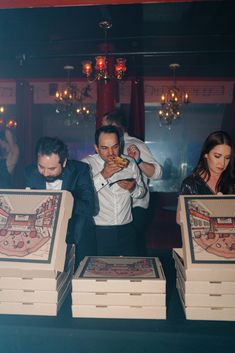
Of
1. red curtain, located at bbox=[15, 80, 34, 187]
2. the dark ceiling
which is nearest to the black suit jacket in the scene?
the dark ceiling

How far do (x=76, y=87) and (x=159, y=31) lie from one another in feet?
7.17

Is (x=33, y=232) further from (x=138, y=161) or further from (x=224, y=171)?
(x=138, y=161)

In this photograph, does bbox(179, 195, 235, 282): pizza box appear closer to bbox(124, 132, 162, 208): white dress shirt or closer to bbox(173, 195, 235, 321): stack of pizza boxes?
bbox(173, 195, 235, 321): stack of pizza boxes

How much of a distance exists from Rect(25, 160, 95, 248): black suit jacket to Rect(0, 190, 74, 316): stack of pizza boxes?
0.84 ft

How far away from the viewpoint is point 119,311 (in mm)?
1221

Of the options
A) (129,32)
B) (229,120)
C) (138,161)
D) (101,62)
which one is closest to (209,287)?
(138,161)

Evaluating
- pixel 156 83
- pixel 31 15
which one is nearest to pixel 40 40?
pixel 31 15

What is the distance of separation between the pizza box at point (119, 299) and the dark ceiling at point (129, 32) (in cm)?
383

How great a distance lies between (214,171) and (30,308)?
113 cm

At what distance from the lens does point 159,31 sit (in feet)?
17.6

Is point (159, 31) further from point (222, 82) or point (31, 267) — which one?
point (31, 267)

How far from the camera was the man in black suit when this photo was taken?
1.62 meters

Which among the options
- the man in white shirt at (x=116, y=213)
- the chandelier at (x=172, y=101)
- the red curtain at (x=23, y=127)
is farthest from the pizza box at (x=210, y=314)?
the red curtain at (x=23, y=127)

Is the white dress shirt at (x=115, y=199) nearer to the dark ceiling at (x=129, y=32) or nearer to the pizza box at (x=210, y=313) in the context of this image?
the pizza box at (x=210, y=313)
